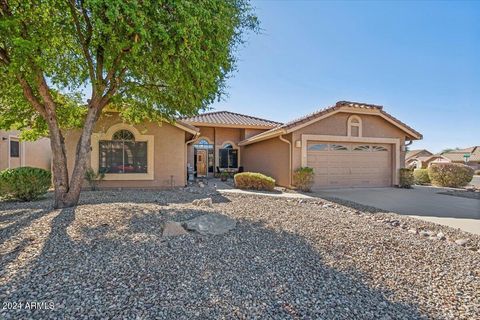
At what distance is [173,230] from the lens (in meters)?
4.41

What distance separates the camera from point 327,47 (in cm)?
1204

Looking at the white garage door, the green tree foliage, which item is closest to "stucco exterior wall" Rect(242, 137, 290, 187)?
the white garage door

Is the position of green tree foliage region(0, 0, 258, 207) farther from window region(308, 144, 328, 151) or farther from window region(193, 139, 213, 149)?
window region(193, 139, 213, 149)

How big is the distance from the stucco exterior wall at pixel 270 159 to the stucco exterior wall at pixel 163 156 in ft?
17.7

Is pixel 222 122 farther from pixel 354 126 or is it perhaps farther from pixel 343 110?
pixel 354 126

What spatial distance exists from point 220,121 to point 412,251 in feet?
Result: 50.6

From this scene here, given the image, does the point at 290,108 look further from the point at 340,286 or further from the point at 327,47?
the point at 340,286

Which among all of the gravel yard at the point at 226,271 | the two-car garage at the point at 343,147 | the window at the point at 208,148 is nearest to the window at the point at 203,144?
the window at the point at 208,148

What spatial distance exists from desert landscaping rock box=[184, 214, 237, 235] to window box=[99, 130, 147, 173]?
8.07m

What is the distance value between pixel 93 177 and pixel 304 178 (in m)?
9.91

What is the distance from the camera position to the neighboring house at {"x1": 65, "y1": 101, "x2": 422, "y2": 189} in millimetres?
11547

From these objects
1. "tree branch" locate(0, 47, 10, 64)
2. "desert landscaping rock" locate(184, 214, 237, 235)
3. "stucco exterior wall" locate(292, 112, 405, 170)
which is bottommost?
"desert landscaping rock" locate(184, 214, 237, 235)

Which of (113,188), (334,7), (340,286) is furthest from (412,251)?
(113,188)

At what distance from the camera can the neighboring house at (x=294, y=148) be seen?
11547 millimetres
